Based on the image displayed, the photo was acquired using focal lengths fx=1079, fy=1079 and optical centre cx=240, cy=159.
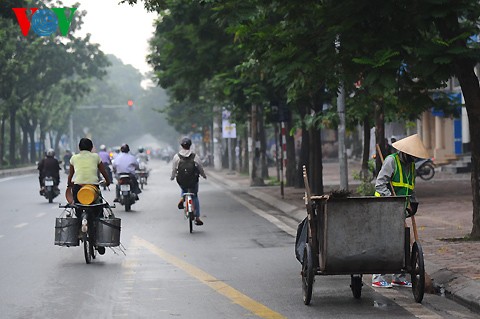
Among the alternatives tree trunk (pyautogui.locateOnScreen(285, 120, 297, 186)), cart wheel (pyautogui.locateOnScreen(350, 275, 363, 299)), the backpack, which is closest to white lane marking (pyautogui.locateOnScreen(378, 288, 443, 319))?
cart wheel (pyautogui.locateOnScreen(350, 275, 363, 299))

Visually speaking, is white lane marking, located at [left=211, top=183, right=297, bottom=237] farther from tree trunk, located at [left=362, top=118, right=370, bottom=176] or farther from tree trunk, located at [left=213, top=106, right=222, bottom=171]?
tree trunk, located at [left=213, top=106, right=222, bottom=171]

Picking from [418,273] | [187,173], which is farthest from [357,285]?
[187,173]

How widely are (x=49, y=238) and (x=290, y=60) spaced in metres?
5.36

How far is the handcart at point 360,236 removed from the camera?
32.4ft

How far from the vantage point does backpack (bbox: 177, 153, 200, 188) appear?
754 inches

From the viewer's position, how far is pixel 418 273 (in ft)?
32.7

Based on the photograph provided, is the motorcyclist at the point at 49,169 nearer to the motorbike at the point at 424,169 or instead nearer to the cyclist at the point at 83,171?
the motorbike at the point at 424,169

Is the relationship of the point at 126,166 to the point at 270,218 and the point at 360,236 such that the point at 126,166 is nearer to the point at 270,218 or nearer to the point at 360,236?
the point at 270,218

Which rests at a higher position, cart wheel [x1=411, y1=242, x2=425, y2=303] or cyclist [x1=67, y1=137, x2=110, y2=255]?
cyclist [x1=67, y1=137, x2=110, y2=255]

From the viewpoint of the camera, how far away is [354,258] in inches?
390

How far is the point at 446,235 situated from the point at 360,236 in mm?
6984

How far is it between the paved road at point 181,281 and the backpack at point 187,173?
89cm

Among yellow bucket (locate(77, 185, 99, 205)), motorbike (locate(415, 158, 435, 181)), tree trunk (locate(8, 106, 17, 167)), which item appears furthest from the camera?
tree trunk (locate(8, 106, 17, 167))

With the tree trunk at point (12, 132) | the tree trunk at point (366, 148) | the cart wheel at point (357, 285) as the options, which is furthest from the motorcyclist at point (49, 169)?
the tree trunk at point (12, 132)
